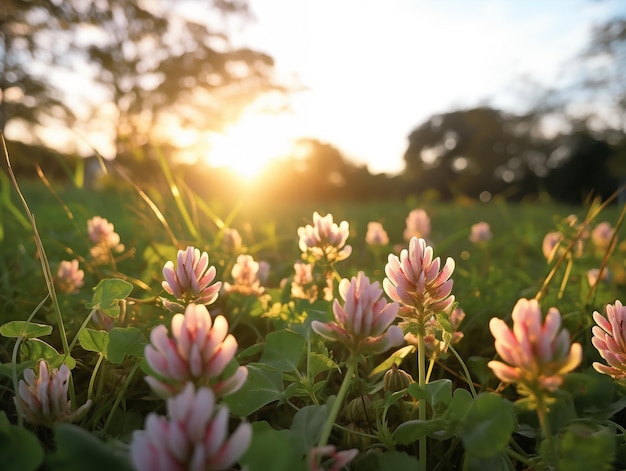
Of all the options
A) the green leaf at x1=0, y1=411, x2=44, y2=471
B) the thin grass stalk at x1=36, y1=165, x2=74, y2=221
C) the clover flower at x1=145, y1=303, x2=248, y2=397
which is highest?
the thin grass stalk at x1=36, y1=165, x2=74, y2=221

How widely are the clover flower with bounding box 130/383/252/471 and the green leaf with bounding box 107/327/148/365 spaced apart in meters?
0.36

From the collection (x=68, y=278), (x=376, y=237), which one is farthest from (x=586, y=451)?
(x=376, y=237)

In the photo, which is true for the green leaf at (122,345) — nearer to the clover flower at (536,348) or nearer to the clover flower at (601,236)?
the clover flower at (536,348)

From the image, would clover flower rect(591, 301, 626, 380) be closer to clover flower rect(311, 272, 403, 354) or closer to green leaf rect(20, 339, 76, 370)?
clover flower rect(311, 272, 403, 354)

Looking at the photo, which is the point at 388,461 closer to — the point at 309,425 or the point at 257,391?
the point at 309,425

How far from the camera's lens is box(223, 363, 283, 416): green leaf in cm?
64

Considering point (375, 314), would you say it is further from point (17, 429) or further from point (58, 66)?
point (58, 66)

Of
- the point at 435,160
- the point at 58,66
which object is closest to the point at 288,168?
the point at 58,66

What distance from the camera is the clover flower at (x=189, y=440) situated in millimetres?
401

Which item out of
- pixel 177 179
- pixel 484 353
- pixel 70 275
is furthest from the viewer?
pixel 177 179

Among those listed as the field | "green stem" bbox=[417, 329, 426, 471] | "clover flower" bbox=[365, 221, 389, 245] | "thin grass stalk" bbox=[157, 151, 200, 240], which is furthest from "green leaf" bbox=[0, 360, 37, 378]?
"clover flower" bbox=[365, 221, 389, 245]

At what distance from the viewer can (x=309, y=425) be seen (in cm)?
60

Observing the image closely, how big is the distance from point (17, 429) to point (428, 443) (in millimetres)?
505

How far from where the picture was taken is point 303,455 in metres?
0.60
